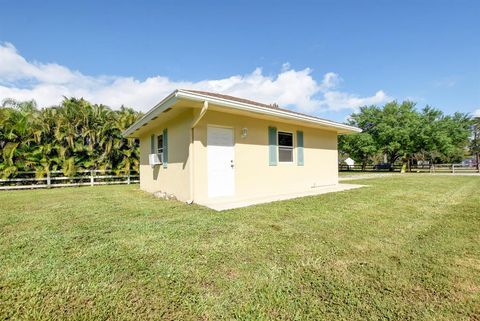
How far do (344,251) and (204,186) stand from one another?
378 centimetres

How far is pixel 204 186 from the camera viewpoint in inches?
228

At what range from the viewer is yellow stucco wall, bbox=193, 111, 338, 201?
5770 mm

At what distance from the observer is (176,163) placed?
21.8 feet

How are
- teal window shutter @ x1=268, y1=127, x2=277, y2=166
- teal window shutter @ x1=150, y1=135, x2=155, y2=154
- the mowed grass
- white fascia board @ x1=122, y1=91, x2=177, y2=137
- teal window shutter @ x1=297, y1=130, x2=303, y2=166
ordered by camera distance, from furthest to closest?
teal window shutter @ x1=150, y1=135, x2=155, y2=154, teal window shutter @ x1=297, y1=130, x2=303, y2=166, teal window shutter @ x1=268, y1=127, x2=277, y2=166, white fascia board @ x1=122, y1=91, x2=177, y2=137, the mowed grass

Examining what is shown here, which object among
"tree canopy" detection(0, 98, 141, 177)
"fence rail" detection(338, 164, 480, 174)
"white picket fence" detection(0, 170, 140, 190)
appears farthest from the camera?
"fence rail" detection(338, 164, 480, 174)

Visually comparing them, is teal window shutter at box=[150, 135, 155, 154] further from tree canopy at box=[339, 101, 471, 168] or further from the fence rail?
the fence rail

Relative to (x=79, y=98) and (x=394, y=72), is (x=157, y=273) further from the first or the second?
(x=394, y=72)

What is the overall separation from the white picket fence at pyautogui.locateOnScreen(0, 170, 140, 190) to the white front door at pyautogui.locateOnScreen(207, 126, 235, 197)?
8.12 m

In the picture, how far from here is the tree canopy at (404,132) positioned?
21672 millimetres

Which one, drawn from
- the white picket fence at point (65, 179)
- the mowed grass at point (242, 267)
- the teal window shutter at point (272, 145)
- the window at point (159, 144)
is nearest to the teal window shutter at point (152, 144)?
the window at point (159, 144)

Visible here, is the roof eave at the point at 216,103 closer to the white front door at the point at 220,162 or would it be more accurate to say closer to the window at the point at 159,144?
the window at the point at 159,144

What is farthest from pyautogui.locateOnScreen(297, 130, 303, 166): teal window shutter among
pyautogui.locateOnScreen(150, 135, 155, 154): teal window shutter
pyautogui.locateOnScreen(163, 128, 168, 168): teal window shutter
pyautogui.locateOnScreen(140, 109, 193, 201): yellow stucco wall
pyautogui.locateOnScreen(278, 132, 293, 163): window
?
pyautogui.locateOnScreen(150, 135, 155, 154): teal window shutter

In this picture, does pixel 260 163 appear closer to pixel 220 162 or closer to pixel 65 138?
pixel 220 162

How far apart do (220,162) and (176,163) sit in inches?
56.6
